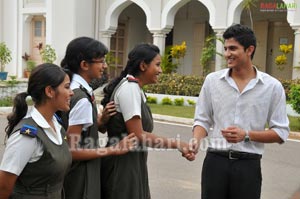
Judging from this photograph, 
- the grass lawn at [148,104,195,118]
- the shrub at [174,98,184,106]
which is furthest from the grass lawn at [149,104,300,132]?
the shrub at [174,98,184,106]

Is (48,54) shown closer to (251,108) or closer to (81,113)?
(81,113)

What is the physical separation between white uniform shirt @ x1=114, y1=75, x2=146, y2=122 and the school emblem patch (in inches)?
27.2

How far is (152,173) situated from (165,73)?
9.38 metres

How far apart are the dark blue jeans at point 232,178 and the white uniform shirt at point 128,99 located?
62cm

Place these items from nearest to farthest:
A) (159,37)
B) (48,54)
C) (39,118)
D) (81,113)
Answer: (39,118), (81,113), (159,37), (48,54)

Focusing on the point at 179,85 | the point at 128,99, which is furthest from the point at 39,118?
the point at 179,85

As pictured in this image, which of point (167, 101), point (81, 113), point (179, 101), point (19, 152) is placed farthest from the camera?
point (167, 101)

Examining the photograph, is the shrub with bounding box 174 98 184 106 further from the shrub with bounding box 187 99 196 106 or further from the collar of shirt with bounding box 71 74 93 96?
the collar of shirt with bounding box 71 74 93 96

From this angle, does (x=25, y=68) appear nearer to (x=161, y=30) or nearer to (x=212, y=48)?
(x=161, y=30)

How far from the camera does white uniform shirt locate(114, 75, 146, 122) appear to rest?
254cm

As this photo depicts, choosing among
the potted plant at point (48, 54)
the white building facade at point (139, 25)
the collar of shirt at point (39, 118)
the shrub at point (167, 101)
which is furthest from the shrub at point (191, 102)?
the collar of shirt at point (39, 118)

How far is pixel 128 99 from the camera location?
8.41 feet

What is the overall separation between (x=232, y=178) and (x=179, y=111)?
8.99 m

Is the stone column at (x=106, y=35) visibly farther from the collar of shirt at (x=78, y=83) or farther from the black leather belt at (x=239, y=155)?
the black leather belt at (x=239, y=155)
